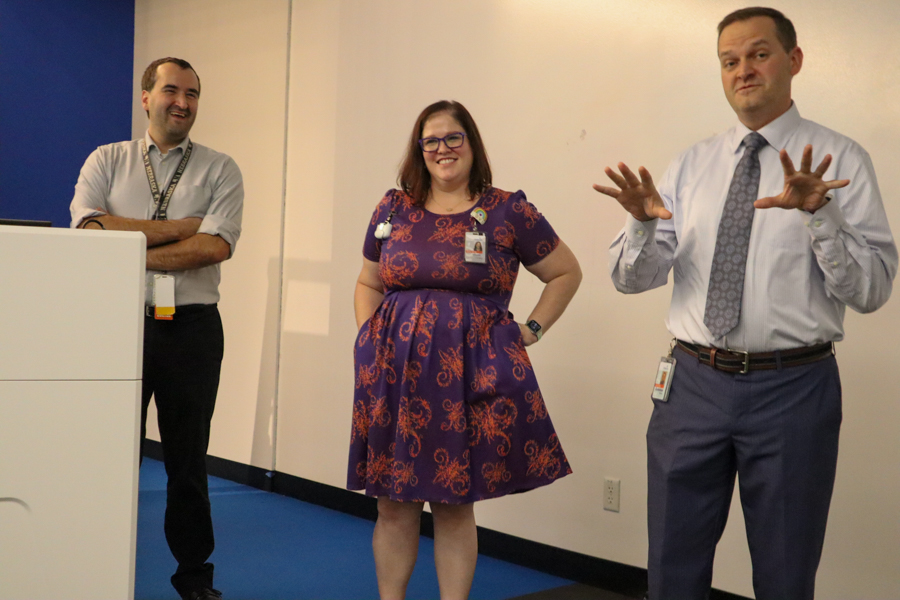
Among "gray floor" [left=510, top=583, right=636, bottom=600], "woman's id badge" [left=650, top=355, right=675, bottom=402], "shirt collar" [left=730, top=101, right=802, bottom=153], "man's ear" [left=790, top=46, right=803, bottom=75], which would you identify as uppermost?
"man's ear" [left=790, top=46, right=803, bottom=75]

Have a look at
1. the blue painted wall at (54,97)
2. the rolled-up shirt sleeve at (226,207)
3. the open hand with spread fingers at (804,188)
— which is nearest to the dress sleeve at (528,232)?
the open hand with spread fingers at (804,188)

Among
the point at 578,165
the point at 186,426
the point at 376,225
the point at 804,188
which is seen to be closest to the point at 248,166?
the point at 578,165

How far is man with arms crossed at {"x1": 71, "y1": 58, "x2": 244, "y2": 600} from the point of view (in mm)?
2641

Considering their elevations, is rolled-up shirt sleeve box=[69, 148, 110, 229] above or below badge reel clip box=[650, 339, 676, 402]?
above

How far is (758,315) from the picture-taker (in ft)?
6.01

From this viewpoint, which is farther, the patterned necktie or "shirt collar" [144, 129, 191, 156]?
"shirt collar" [144, 129, 191, 156]

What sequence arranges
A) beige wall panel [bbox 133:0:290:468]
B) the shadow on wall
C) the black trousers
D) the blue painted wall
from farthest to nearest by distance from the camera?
1. the blue painted wall
2. beige wall panel [bbox 133:0:290:468]
3. the shadow on wall
4. the black trousers

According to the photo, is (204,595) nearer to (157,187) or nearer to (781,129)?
(157,187)

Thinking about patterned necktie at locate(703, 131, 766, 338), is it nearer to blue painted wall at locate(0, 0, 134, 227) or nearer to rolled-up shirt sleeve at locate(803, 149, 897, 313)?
rolled-up shirt sleeve at locate(803, 149, 897, 313)

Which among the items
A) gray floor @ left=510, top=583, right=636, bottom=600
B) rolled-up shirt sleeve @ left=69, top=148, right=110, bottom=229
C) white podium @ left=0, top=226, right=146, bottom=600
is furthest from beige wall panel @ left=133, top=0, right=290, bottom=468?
white podium @ left=0, top=226, right=146, bottom=600

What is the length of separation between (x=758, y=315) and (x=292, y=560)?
234 centimetres

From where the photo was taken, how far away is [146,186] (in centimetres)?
275

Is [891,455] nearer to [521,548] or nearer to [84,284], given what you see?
[521,548]

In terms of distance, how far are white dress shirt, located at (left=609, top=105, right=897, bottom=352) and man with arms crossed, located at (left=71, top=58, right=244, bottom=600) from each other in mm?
1422
